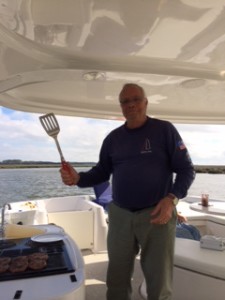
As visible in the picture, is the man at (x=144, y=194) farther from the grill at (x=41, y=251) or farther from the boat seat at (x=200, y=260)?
the boat seat at (x=200, y=260)

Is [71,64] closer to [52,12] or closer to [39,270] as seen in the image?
[52,12]

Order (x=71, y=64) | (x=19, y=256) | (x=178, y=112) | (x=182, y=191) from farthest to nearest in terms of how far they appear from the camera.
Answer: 1. (x=178, y=112)
2. (x=71, y=64)
3. (x=182, y=191)
4. (x=19, y=256)

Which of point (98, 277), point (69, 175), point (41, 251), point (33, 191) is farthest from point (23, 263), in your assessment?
point (33, 191)

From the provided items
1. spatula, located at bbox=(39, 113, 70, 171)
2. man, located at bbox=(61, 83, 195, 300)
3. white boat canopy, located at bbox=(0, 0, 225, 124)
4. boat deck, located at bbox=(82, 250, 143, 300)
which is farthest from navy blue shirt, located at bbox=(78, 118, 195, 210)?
boat deck, located at bbox=(82, 250, 143, 300)

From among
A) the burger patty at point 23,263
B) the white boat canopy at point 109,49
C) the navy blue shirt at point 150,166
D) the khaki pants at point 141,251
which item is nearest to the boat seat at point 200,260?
the khaki pants at point 141,251

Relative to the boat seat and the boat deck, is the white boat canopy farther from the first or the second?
the boat deck

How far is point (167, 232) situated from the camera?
1.46 metres

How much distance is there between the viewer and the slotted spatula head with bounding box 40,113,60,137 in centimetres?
171

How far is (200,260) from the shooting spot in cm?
197

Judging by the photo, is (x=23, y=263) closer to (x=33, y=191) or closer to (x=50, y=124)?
(x=50, y=124)

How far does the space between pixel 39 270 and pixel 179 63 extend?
60.4 inches

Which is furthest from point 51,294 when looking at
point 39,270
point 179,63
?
point 179,63

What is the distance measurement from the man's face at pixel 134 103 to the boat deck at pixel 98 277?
1.55m

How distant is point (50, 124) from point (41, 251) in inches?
27.3
